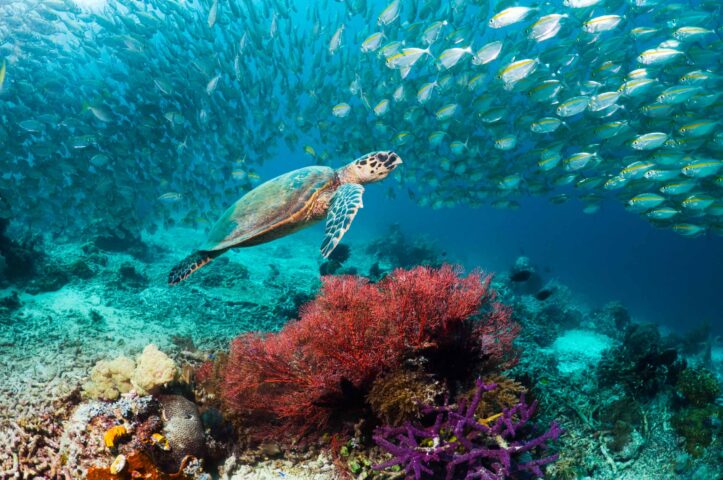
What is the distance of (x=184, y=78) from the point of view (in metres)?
10.8

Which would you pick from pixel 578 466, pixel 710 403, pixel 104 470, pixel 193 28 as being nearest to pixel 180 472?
pixel 104 470

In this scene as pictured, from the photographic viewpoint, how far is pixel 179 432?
2.55m

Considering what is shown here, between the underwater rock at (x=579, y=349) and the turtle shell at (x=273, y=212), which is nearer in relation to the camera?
the turtle shell at (x=273, y=212)

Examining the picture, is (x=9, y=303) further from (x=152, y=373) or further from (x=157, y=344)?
(x=152, y=373)

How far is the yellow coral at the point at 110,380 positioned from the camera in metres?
2.83

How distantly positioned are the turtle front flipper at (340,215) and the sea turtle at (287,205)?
0.02 meters

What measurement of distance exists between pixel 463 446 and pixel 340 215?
8.98 ft

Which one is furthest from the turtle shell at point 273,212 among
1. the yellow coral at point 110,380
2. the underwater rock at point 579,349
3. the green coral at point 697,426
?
the green coral at point 697,426

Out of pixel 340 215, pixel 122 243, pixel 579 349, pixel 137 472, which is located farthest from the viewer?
pixel 122 243

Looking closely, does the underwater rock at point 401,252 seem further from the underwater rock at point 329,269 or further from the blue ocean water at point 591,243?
the blue ocean water at point 591,243

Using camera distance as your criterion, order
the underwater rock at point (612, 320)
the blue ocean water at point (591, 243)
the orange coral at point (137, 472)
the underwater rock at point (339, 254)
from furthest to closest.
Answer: the blue ocean water at point (591, 243) → the underwater rock at point (612, 320) → the underwater rock at point (339, 254) → the orange coral at point (137, 472)

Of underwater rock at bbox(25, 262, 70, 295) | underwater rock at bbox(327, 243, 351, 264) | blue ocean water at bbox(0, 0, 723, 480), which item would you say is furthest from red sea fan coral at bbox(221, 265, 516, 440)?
underwater rock at bbox(327, 243, 351, 264)

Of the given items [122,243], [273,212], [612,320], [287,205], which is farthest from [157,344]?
[612,320]

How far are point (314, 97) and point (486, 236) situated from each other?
2552 inches
